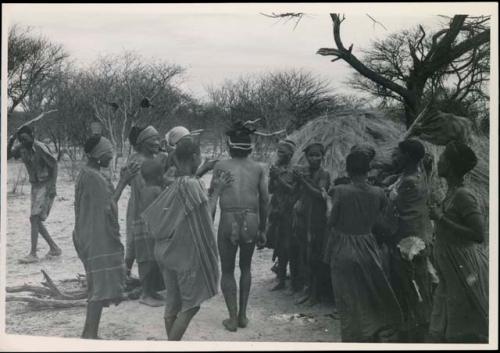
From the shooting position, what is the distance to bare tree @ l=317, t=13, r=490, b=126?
17.7 ft

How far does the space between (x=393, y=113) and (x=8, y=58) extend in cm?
391

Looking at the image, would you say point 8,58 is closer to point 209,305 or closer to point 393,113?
point 209,305

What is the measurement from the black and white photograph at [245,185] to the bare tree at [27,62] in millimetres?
19

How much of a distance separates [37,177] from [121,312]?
1602 mm

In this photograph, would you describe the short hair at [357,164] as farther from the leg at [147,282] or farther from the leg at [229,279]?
the leg at [147,282]

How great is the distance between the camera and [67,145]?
5.55 m

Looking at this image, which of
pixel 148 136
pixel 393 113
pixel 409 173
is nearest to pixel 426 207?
pixel 409 173

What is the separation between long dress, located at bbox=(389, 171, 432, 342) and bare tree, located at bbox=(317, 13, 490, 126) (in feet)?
2.85

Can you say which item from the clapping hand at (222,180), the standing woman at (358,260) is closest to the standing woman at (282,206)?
the clapping hand at (222,180)

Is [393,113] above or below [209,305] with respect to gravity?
above

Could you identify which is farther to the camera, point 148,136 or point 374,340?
point 148,136

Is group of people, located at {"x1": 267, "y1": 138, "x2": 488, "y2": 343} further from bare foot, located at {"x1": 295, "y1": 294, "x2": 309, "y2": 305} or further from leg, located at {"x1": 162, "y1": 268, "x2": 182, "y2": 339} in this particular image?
leg, located at {"x1": 162, "y1": 268, "x2": 182, "y2": 339}

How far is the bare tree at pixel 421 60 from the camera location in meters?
5.39

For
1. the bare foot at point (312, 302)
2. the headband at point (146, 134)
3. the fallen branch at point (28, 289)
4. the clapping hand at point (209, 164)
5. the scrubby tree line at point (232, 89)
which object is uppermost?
the scrubby tree line at point (232, 89)
